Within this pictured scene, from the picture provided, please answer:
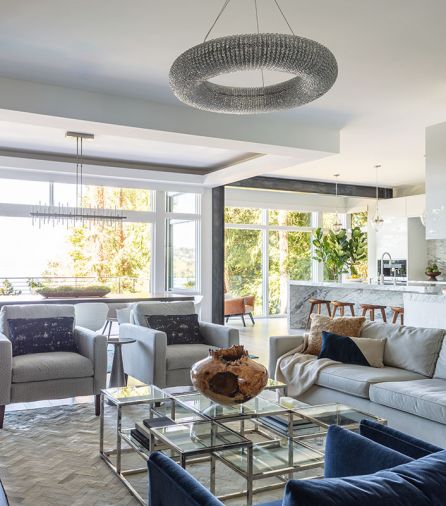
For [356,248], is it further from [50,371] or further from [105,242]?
[50,371]

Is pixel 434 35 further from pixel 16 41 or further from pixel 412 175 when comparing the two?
pixel 412 175

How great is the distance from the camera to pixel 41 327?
465 cm

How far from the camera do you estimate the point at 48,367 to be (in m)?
4.19

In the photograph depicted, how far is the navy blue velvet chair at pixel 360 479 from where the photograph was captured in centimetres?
117

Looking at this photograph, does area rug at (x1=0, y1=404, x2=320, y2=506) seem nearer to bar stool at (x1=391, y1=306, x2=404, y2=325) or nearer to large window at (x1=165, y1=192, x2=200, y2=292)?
bar stool at (x1=391, y1=306, x2=404, y2=325)

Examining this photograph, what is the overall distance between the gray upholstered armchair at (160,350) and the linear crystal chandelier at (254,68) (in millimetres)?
2081

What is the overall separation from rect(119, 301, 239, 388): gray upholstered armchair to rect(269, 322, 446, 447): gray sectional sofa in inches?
25.3

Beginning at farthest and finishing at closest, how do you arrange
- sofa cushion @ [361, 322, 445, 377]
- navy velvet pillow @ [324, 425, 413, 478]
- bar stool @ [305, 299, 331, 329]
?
bar stool @ [305, 299, 331, 329] → sofa cushion @ [361, 322, 445, 377] → navy velvet pillow @ [324, 425, 413, 478]

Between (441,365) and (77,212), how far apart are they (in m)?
6.37

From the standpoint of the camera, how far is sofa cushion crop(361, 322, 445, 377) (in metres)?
4.14

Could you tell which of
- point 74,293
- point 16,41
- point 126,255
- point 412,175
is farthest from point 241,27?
point 412,175

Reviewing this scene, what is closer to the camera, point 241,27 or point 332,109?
point 241,27

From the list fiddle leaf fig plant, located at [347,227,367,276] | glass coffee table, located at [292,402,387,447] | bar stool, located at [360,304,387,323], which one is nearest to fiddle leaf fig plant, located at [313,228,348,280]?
fiddle leaf fig plant, located at [347,227,367,276]

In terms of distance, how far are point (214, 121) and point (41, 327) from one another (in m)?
2.86
